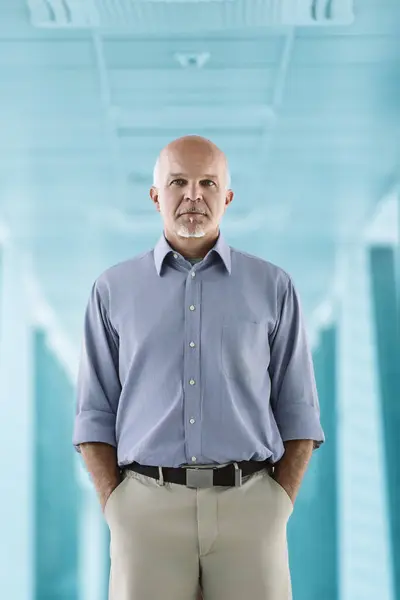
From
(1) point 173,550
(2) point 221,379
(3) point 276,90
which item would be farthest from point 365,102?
(1) point 173,550

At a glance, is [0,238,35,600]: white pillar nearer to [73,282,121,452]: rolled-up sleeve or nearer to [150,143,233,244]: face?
[73,282,121,452]: rolled-up sleeve

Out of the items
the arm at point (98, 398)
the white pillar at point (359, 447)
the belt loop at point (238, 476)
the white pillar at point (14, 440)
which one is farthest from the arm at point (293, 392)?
the white pillar at point (14, 440)

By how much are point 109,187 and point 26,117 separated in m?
0.61

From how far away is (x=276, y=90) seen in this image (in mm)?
3287

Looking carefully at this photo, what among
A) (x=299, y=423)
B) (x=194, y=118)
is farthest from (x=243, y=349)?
(x=194, y=118)

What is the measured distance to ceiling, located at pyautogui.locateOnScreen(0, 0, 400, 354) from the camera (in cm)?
301

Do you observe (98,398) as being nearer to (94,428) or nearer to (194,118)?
(94,428)

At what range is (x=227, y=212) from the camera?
4.14 meters

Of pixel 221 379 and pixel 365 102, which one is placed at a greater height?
pixel 365 102

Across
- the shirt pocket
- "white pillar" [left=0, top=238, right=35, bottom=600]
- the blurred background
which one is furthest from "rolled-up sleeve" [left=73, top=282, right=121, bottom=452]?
"white pillar" [left=0, top=238, right=35, bottom=600]

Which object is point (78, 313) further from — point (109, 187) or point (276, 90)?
point (276, 90)

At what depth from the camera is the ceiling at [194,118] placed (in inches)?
118

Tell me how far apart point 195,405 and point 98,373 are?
251 millimetres

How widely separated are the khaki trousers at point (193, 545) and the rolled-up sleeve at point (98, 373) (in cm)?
18
